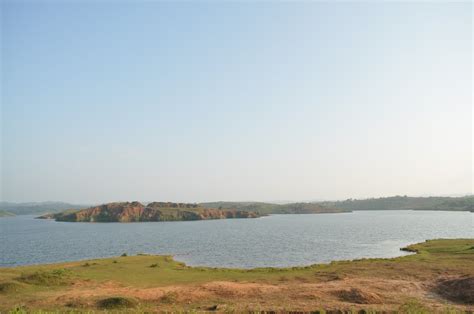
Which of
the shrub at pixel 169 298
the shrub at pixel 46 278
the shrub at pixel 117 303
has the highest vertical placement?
the shrub at pixel 117 303

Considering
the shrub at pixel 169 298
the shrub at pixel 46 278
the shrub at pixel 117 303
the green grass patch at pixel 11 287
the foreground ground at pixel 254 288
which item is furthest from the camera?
the shrub at pixel 46 278

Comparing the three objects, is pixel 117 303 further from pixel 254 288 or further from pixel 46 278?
pixel 46 278

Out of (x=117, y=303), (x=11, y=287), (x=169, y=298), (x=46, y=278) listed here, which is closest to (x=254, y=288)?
(x=169, y=298)

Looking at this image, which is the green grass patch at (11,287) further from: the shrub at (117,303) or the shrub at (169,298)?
the shrub at (169,298)

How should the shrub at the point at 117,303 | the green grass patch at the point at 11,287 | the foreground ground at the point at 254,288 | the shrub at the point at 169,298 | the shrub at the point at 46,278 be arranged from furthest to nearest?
the shrub at the point at 46,278
the green grass patch at the point at 11,287
the shrub at the point at 169,298
the shrub at the point at 117,303
the foreground ground at the point at 254,288

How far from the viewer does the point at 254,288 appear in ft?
120

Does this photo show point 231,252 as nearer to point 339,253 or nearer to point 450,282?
point 339,253

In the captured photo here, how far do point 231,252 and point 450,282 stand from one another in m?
52.6

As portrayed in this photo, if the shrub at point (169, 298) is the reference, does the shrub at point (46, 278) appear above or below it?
below

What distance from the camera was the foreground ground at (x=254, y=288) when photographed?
96.9ft

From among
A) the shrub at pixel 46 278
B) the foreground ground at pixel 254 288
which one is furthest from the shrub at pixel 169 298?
the shrub at pixel 46 278

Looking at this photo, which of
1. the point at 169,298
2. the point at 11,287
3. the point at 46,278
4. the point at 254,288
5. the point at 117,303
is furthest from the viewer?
the point at 46,278

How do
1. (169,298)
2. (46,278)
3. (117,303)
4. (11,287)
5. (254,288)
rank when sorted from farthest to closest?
(46,278), (254,288), (11,287), (169,298), (117,303)

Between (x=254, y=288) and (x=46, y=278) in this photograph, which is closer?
(x=254, y=288)
